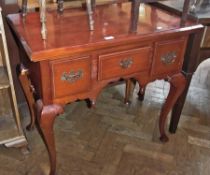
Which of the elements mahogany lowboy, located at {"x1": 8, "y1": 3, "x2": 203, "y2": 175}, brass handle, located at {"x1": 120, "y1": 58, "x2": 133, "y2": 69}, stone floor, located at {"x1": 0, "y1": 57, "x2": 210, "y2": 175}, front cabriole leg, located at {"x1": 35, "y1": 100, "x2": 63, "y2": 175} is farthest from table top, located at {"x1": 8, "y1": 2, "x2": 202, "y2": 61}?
stone floor, located at {"x1": 0, "y1": 57, "x2": 210, "y2": 175}

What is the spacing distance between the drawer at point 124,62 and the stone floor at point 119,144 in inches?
21.0

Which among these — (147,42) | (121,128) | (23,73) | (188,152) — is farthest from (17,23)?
(188,152)

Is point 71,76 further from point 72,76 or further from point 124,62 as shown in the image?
point 124,62

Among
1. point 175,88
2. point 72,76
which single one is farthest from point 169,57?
point 72,76

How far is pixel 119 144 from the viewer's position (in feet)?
5.14

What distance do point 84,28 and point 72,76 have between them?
0.70ft

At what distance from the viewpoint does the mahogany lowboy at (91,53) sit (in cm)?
100

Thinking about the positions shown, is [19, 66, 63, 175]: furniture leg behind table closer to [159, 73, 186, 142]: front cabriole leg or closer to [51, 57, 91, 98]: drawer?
[51, 57, 91, 98]: drawer

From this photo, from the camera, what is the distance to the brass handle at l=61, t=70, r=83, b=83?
1.03m

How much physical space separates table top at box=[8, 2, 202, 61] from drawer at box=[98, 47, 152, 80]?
0.07 meters

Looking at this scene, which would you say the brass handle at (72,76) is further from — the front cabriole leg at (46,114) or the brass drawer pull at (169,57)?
the brass drawer pull at (169,57)

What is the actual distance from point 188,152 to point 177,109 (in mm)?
241

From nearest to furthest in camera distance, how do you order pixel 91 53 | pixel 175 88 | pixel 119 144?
pixel 91 53, pixel 175 88, pixel 119 144

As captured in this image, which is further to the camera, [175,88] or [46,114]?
[175,88]
